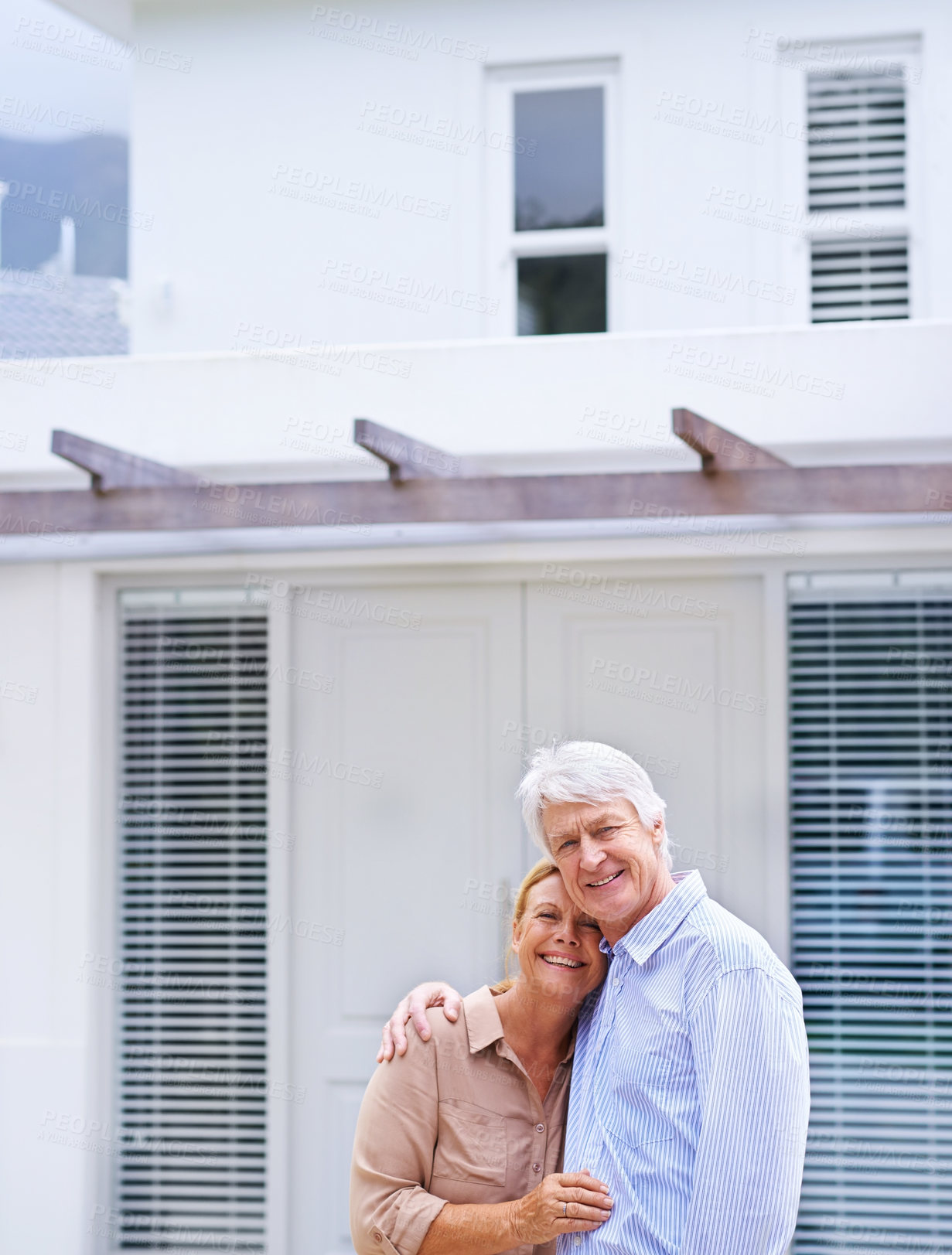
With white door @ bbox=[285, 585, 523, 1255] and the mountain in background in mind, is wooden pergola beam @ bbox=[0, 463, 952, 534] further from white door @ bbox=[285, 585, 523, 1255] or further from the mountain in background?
the mountain in background

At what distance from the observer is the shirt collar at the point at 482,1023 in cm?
236

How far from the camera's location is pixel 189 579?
5527mm

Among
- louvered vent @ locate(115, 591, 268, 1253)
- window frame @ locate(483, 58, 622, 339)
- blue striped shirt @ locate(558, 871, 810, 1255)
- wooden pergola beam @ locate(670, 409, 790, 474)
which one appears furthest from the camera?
window frame @ locate(483, 58, 622, 339)

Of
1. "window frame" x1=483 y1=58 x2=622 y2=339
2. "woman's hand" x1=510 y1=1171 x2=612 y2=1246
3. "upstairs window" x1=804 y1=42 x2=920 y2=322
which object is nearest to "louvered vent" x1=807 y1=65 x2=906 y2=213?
"upstairs window" x1=804 y1=42 x2=920 y2=322

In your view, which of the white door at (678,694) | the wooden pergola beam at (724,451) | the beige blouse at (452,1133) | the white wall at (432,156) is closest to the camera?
the beige blouse at (452,1133)

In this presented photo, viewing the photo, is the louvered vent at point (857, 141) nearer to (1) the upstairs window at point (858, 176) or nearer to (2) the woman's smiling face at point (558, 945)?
(1) the upstairs window at point (858, 176)

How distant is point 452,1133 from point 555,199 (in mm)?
4442

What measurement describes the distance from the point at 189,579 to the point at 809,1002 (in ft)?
9.71

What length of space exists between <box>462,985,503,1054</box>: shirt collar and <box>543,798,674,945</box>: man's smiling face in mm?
299

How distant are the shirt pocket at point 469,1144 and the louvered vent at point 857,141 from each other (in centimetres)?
446

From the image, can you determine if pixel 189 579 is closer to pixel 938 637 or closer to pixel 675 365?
pixel 675 365

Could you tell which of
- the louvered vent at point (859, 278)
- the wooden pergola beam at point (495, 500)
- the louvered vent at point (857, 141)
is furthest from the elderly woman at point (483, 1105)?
the louvered vent at point (857, 141)

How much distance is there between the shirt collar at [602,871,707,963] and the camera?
219cm

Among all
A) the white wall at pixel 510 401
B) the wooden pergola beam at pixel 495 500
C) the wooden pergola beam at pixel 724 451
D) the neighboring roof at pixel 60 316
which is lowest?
the wooden pergola beam at pixel 495 500
